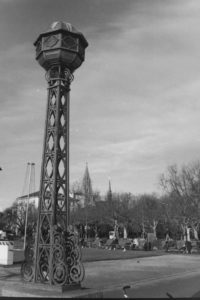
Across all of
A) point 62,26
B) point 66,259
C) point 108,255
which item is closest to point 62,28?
point 62,26

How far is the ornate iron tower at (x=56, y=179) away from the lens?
8922mm

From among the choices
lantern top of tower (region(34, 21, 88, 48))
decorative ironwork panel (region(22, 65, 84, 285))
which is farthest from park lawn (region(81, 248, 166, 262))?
lantern top of tower (region(34, 21, 88, 48))

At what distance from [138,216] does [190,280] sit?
64767mm

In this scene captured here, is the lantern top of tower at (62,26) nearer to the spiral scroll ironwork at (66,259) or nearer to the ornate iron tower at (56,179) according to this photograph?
the ornate iron tower at (56,179)

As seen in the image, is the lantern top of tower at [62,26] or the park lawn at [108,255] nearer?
the lantern top of tower at [62,26]

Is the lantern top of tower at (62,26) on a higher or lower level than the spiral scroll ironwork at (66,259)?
higher

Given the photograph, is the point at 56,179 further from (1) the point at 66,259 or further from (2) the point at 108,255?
(2) the point at 108,255

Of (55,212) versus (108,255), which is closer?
(55,212)

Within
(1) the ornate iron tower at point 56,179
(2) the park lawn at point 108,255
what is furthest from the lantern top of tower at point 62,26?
(2) the park lawn at point 108,255

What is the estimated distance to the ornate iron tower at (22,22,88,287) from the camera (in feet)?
29.3

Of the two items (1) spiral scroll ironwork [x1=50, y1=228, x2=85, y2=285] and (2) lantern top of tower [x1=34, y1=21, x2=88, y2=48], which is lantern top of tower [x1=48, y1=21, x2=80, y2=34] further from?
(1) spiral scroll ironwork [x1=50, y1=228, x2=85, y2=285]

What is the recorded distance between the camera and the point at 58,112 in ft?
32.9

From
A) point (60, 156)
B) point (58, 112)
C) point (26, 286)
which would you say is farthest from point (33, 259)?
point (58, 112)

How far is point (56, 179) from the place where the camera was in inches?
377
